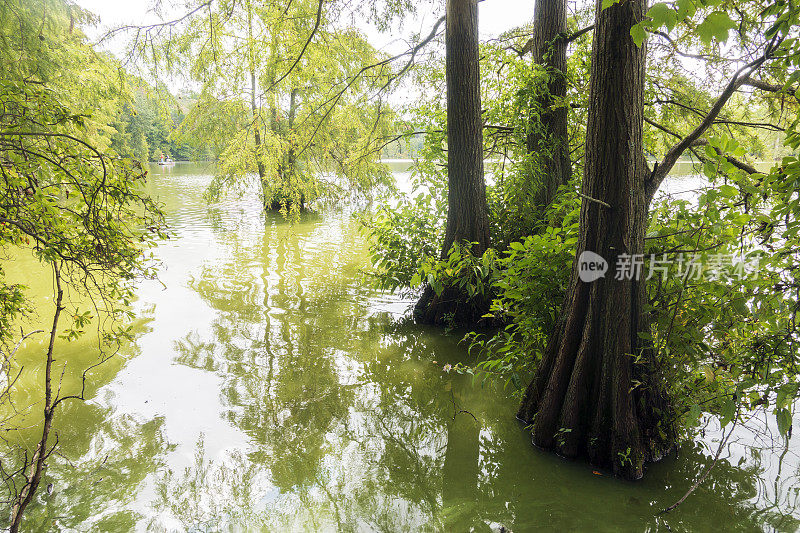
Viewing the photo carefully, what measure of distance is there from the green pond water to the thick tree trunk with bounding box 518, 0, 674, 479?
0.29 m

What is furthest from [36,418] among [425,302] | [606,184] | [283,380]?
[606,184]

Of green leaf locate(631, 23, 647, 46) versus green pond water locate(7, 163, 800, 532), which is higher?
green leaf locate(631, 23, 647, 46)

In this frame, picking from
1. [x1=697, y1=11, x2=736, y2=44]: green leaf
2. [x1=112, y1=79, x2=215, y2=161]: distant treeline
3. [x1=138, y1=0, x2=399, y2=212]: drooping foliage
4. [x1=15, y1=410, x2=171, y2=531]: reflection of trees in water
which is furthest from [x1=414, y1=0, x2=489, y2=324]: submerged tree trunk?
[x1=697, y1=11, x2=736, y2=44]: green leaf

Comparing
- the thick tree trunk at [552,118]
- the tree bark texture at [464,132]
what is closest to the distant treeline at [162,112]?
the tree bark texture at [464,132]

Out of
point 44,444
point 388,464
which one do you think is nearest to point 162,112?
point 44,444

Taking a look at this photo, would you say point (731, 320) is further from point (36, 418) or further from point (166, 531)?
point (36, 418)

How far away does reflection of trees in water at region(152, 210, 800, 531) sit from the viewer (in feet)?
9.57

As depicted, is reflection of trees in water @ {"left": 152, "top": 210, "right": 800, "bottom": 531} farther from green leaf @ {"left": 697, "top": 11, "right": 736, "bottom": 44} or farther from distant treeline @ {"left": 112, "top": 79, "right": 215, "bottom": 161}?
green leaf @ {"left": 697, "top": 11, "right": 736, "bottom": 44}

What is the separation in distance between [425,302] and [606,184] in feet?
12.0

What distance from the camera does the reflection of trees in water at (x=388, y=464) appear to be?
9.57 feet

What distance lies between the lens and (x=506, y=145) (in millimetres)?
6766

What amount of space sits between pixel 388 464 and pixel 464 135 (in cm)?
406

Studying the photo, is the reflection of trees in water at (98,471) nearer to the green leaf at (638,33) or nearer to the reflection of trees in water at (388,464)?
the reflection of trees in water at (388,464)

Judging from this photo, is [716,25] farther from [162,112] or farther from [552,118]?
[162,112]
